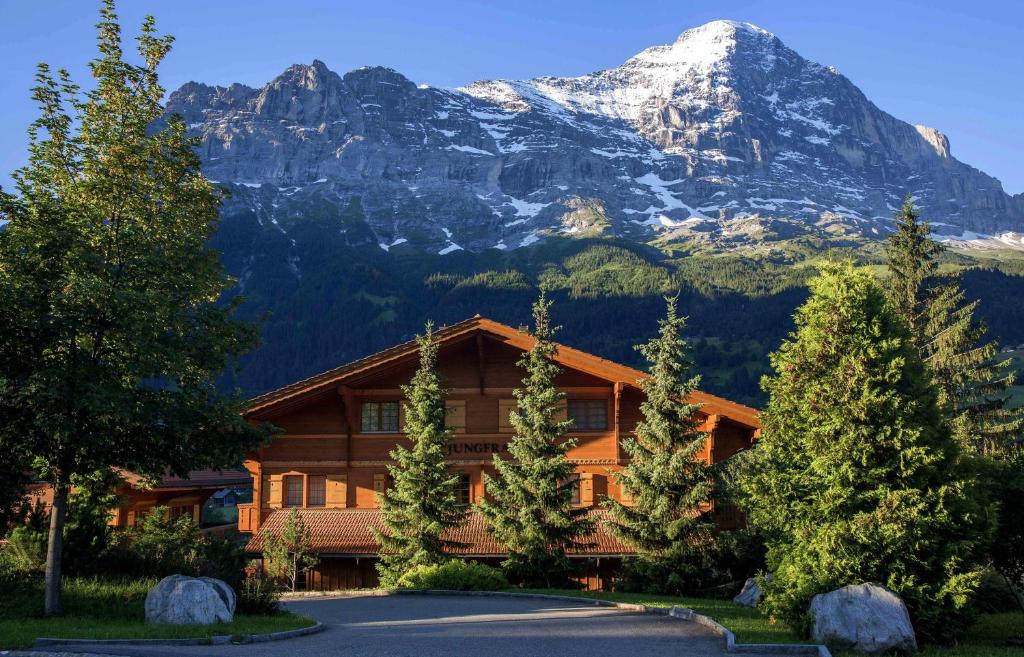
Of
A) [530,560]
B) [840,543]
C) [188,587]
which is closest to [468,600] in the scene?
[530,560]

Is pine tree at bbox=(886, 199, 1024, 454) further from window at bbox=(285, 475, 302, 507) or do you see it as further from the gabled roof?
window at bbox=(285, 475, 302, 507)

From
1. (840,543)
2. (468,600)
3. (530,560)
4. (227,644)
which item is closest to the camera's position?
(227,644)

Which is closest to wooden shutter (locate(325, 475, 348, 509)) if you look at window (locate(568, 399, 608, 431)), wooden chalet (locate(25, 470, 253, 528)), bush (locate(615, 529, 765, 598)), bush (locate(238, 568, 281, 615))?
wooden chalet (locate(25, 470, 253, 528))

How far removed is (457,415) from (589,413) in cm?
582

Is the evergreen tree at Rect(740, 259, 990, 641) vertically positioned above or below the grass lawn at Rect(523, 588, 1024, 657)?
above

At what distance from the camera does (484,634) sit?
1827cm

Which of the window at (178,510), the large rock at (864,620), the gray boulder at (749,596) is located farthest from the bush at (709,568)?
the window at (178,510)

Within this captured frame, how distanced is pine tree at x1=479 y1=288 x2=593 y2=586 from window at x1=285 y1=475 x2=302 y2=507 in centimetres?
1103

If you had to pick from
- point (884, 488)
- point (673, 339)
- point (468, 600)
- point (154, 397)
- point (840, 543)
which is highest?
point (673, 339)

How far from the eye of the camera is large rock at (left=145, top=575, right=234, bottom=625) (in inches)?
692

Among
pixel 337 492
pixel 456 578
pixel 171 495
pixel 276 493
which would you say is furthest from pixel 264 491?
pixel 456 578

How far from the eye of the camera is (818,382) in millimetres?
19219

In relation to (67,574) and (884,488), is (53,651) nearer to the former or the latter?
(67,574)

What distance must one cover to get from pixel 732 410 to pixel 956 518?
59.2 feet
